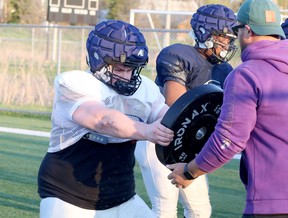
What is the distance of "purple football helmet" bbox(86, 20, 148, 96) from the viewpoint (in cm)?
404

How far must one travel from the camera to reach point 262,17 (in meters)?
3.72

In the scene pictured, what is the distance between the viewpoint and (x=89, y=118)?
151 inches

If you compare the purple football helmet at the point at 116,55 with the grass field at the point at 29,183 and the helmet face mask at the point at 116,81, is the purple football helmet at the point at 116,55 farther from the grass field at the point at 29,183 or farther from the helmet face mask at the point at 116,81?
the grass field at the point at 29,183

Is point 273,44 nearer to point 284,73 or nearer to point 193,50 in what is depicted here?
point 284,73

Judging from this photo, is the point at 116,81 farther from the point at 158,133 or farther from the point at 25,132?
the point at 25,132

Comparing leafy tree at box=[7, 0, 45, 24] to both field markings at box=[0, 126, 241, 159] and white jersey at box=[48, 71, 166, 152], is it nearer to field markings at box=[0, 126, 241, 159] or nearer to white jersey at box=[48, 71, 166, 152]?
field markings at box=[0, 126, 241, 159]

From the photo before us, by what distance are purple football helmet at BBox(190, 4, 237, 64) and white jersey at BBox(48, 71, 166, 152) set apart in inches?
55.3

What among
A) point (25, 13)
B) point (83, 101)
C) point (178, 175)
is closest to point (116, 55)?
point (83, 101)

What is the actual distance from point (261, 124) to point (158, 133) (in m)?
0.54

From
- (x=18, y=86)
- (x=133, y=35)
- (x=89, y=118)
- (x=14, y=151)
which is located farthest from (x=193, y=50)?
(x=18, y=86)

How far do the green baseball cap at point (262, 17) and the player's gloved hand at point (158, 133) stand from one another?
0.66 metres

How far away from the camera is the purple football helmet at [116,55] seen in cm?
404

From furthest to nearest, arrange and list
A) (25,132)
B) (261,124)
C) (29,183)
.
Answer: (25,132)
(29,183)
(261,124)

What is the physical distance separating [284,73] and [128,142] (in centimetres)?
103
